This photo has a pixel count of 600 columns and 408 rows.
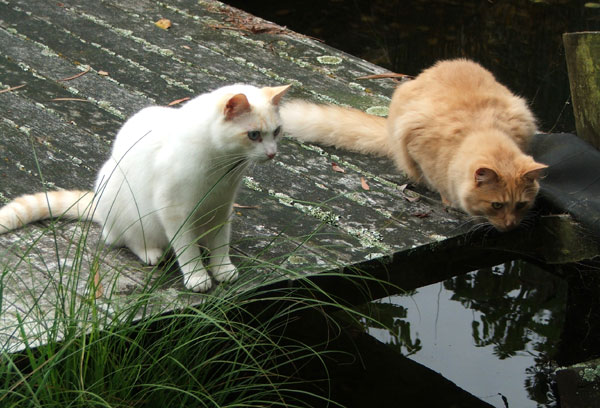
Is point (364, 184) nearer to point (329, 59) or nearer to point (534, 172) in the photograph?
point (534, 172)

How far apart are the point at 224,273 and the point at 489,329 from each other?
6.93 ft

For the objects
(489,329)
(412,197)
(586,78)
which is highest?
(586,78)

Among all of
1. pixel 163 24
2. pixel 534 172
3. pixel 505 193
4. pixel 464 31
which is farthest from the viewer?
pixel 464 31

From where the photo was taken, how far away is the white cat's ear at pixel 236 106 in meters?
2.74

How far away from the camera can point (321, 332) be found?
427 cm

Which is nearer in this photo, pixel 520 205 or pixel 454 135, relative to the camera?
pixel 520 205

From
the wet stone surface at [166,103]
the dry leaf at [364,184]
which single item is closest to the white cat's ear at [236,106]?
the wet stone surface at [166,103]

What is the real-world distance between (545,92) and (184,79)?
3.23 metres

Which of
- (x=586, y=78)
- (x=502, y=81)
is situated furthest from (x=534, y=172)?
(x=502, y=81)

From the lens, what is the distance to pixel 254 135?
2.81 m

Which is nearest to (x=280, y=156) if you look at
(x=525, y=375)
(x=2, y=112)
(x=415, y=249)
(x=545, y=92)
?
(x=415, y=249)

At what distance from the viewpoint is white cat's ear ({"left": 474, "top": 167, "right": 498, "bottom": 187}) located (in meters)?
3.56

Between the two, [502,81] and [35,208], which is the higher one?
[35,208]

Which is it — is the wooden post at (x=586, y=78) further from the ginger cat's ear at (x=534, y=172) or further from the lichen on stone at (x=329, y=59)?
the lichen on stone at (x=329, y=59)
